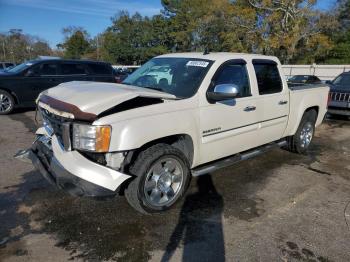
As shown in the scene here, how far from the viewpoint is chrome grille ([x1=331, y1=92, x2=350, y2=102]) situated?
989 cm

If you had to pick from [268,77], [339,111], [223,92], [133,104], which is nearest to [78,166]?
[133,104]

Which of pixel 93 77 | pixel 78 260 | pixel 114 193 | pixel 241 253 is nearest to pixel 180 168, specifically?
pixel 114 193

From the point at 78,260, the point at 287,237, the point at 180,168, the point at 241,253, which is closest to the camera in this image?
the point at 78,260

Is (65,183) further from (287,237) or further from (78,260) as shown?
(287,237)

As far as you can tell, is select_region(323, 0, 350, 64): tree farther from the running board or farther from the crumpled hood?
the crumpled hood

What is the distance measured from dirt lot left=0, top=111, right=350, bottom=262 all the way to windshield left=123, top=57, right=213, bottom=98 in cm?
143

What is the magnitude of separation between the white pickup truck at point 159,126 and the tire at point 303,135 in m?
0.91

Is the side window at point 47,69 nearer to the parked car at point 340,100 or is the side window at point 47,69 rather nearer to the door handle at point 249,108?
the door handle at point 249,108

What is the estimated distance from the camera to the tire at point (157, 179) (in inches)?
139

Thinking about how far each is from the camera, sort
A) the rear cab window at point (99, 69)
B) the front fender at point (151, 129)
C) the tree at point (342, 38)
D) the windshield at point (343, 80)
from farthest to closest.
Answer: the tree at point (342, 38), the rear cab window at point (99, 69), the windshield at point (343, 80), the front fender at point (151, 129)

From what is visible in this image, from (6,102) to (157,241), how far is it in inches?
331

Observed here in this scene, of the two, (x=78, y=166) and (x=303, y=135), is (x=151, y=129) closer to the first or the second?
(x=78, y=166)

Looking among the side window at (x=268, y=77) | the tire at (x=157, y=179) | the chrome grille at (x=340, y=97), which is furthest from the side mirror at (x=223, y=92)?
the chrome grille at (x=340, y=97)

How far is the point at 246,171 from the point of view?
544cm
